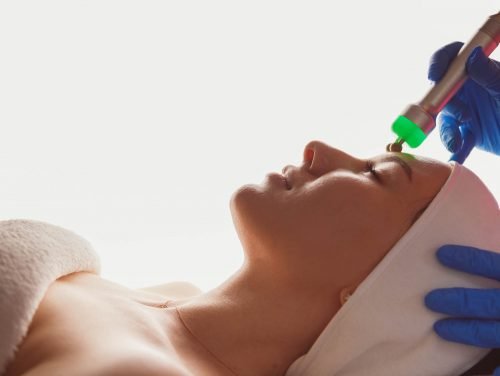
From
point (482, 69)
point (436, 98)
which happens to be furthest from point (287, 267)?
point (482, 69)

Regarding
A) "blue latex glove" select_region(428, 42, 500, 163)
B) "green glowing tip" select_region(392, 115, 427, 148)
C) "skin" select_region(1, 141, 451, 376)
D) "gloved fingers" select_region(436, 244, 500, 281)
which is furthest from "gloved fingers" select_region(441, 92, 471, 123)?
"gloved fingers" select_region(436, 244, 500, 281)

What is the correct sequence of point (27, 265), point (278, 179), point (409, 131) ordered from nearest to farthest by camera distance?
1. point (27, 265)
2. point (278, 179)
3. point (409, 131)

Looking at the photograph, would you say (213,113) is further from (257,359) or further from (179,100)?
(257,359)

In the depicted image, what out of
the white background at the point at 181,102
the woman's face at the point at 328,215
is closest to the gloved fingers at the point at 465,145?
the white background at the point at 181,102

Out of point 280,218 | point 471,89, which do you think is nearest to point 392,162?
point 280,218

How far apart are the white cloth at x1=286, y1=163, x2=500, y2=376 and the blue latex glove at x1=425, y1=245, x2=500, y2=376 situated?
0.08ft

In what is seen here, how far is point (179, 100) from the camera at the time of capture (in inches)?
75.0

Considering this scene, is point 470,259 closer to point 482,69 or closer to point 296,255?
point 296,255

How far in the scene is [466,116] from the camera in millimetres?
1781

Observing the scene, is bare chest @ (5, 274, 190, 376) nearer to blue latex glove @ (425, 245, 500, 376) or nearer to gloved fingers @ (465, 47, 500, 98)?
blue latex glove @ (425, 245, 500, 376)

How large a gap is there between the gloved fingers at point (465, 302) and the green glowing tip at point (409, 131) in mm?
373

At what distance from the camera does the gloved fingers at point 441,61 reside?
168 cm

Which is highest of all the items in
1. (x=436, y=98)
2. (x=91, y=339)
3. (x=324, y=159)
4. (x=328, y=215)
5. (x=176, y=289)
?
(x=436, y=98)

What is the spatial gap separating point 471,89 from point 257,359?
0.96 meters
